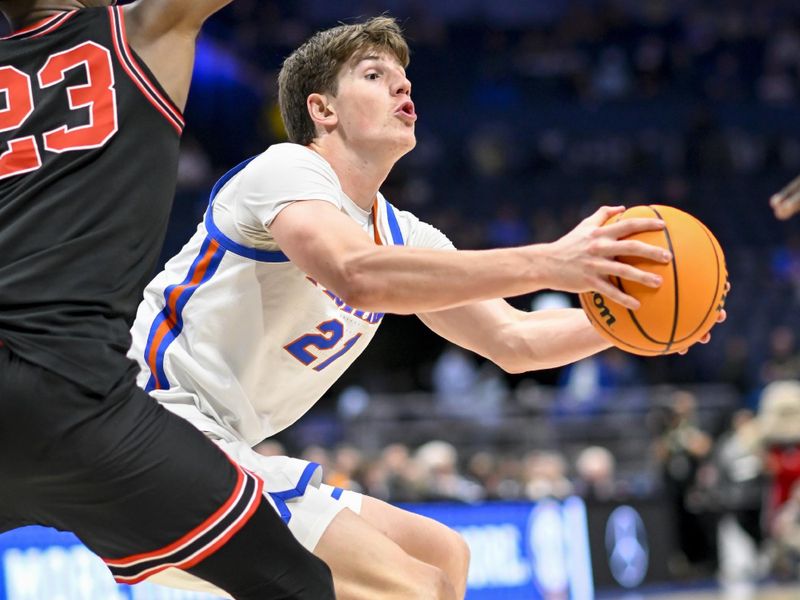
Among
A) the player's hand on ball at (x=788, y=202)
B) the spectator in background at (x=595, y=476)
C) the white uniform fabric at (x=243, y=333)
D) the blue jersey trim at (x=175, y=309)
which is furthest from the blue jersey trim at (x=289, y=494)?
the spectator in background at (x=595, y=476)

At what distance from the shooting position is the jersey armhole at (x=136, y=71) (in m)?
2.82

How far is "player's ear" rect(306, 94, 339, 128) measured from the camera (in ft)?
12.6

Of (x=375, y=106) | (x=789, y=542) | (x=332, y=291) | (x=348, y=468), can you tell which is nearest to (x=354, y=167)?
(x=375, y=106)

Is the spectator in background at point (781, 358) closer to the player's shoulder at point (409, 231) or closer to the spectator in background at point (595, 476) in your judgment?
the spectator in background at point (595, 476)

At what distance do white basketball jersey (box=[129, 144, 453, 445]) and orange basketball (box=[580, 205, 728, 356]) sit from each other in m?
0.89

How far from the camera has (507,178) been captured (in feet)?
62.3

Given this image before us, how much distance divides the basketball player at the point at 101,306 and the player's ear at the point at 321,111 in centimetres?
96

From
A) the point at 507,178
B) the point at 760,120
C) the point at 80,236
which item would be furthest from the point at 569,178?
the point at 80,236

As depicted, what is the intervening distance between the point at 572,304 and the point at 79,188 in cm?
1334

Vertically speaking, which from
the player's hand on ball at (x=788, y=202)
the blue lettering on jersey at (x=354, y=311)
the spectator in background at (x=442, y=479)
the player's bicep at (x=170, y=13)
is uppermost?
the player's bicep at (x=170, y=13)

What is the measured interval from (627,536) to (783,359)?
15.5ft

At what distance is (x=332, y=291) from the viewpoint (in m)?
3.08

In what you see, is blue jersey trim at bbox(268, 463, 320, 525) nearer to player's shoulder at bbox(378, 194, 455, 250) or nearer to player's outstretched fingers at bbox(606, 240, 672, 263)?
player's shoulder at bbox(378, 194, 455, 250)

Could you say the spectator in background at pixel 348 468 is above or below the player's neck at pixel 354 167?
below
